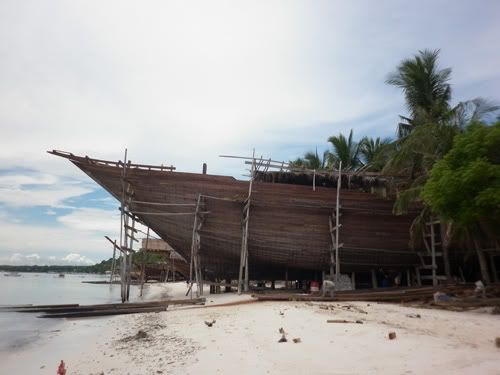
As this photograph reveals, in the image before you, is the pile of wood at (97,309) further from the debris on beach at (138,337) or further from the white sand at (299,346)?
the debris on beach at (138,337)

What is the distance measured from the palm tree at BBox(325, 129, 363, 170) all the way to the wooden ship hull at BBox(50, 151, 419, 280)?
899 cm

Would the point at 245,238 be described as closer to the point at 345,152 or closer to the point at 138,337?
the point at 138,337

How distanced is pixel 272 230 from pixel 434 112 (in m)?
8.84

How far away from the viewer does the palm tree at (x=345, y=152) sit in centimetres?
2618

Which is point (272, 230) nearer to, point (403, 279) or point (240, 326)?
point (403, 279)

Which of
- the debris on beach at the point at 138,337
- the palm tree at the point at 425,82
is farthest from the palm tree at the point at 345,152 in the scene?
the debris on beach at the point at 138,337

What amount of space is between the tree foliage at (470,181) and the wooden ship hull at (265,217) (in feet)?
21.5

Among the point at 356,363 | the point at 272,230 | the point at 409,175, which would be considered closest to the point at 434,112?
the point at 409,175

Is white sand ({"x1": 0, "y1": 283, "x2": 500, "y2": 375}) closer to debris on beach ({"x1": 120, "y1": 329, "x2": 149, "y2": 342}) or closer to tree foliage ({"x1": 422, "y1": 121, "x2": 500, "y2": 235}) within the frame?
debris on beach ({"x1": 120, "y1": 329, "x2": 149, "y2": 342})

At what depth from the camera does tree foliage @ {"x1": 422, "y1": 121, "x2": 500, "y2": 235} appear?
9.48 meters

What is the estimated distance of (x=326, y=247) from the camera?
17.5 m

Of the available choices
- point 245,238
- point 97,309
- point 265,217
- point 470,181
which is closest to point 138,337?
point 97,309

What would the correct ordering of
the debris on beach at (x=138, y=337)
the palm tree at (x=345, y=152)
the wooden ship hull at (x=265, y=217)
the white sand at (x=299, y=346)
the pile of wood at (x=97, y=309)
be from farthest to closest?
the palm tree at (x=345, y=152) → the wooden ship hull at (x=265, y=217) → the pile of wood at (x=97, y=309) → the debris on beach at (x=138, y=337) → the white sand at (x=299, y=346)

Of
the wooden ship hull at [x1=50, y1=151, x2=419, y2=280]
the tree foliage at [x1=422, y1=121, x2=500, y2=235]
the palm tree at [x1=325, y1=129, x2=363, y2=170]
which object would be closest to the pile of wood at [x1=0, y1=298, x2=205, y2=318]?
A: the wooden ship hull at [x1=50, y1=151, x2=419, y2=280]
